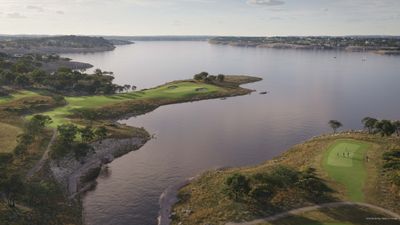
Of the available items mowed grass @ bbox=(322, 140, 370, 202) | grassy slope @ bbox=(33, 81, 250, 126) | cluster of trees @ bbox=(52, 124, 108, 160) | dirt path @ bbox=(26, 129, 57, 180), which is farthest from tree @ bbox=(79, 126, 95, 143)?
mowed grass @ bbox=(322, 140, 370, 202)

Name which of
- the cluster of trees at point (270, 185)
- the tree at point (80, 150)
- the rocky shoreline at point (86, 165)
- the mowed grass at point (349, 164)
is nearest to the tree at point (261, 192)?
the cluster of trees at point (270, 185)

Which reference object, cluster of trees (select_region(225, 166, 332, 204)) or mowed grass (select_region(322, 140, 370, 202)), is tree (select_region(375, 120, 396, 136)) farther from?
cluster of trees (select_region(225, 166, 332, 204))

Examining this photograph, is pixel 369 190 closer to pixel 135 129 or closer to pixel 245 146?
pixel 245 146

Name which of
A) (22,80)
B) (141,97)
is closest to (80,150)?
(141,97)

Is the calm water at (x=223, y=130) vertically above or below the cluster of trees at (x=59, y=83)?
below

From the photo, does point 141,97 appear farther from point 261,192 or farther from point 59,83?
point 261,192

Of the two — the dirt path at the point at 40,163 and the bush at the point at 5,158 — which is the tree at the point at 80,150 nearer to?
the dirt path at the point at 40,163

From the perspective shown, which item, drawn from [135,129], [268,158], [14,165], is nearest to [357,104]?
[268,158]
